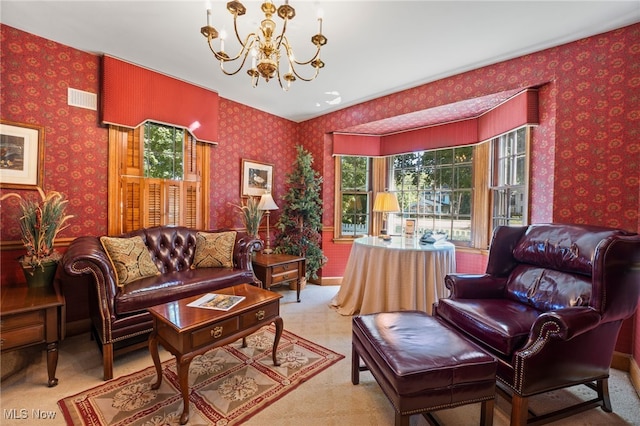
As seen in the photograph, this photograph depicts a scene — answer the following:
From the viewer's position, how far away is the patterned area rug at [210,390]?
1.75 metres

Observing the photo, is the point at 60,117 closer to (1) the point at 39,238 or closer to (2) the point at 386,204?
Answer: (1) the point at 39,238

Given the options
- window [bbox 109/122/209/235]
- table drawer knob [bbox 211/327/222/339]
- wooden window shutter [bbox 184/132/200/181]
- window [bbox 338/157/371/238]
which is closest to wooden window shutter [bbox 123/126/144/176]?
window [bbox 109/122/209/235]

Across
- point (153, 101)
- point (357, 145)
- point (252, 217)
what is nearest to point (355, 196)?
point (357, 145)

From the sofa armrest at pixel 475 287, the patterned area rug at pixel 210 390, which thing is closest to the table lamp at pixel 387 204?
the sofa armrest at pixel 475 287

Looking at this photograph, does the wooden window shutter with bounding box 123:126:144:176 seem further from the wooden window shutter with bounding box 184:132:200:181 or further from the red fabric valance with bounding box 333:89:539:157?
the red fabric valance with bounding box 333:89:539:157

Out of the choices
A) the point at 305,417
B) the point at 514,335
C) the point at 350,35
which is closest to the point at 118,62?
the point at 350,35

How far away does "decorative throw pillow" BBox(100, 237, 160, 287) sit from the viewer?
8.46 feet

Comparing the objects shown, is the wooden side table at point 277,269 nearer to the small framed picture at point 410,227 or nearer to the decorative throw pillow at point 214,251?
the decorative throw pillow at point 214,251

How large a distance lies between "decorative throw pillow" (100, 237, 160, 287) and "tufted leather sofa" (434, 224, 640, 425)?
9.11 feet

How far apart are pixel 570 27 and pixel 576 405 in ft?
9.65

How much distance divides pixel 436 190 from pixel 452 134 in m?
0.86

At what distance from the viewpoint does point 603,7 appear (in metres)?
2.16

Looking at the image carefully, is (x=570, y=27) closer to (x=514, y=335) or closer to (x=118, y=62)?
(x=514, y=335)

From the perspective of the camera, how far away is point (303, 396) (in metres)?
1.96
